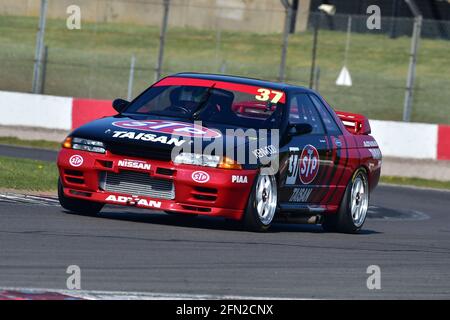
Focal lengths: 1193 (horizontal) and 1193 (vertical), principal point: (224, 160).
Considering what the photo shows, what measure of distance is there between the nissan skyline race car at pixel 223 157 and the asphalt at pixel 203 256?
0.86 ft

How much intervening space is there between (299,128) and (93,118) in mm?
12580

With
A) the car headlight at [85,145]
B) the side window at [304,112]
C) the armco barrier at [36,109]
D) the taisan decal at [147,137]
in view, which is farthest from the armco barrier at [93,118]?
the taisan decal at [147,137]

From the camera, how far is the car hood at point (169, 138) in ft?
33.6

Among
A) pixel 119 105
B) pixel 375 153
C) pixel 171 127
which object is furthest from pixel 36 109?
pixel 171 127

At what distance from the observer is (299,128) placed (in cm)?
1127

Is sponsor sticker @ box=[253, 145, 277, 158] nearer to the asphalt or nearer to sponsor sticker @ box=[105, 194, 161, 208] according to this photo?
the asphalt

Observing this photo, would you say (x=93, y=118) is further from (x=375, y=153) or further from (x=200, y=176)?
(x=200, y=176)

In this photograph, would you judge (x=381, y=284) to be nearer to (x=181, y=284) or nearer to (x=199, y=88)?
(x=181, y=284)

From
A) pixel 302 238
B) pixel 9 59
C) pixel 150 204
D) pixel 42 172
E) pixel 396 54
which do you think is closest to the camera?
pixel 150 204

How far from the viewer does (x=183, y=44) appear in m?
35.3

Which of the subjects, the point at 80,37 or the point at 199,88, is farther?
the point at 80,37

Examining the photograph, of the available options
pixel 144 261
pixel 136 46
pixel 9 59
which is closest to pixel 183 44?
pixel 136 46

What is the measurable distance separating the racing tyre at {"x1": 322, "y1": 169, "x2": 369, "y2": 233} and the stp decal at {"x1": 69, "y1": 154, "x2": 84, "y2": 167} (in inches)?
119

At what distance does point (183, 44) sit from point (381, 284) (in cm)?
2761
